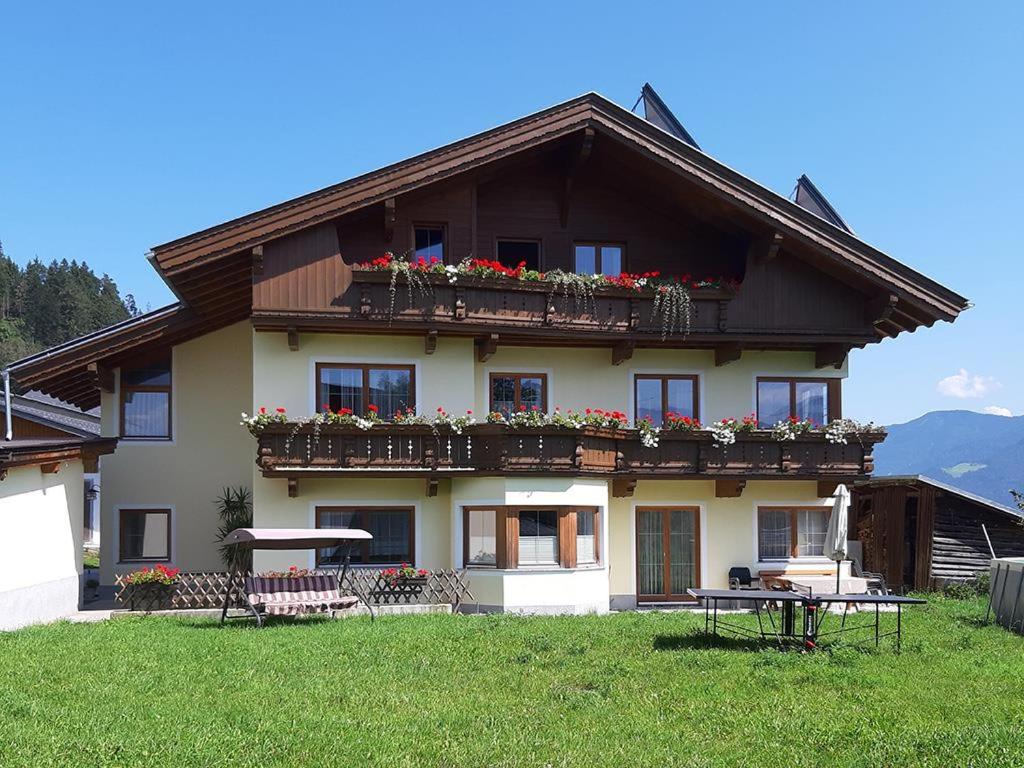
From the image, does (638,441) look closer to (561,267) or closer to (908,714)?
(561,267)

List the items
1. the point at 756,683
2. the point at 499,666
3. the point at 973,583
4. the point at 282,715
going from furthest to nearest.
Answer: the point at 973,583, the point at 499,666, the point at 756,683, the point at 282,715

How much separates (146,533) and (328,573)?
23.3 feet

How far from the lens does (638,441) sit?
72.7ft

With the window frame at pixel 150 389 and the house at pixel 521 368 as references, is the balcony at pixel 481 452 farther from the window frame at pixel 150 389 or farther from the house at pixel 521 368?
the window frame at pixel 150 389

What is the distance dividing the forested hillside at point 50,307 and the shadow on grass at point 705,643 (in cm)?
8902

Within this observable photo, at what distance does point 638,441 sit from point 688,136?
31.8 ft

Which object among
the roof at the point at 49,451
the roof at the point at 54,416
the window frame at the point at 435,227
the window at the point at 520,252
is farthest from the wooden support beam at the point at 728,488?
the roof at the point at 54,416

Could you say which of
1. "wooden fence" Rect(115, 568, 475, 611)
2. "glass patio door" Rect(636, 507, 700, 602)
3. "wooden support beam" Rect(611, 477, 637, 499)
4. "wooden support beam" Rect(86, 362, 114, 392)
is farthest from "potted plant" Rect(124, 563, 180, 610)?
"glass patio door" Rect(636, 507, 700, 602)

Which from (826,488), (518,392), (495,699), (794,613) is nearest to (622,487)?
(518,392)

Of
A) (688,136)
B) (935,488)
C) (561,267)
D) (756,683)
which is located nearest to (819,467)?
(935,488)

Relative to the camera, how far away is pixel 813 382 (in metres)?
24.3

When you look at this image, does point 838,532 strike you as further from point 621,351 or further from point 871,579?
point 621,351

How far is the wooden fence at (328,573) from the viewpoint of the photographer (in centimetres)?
2014

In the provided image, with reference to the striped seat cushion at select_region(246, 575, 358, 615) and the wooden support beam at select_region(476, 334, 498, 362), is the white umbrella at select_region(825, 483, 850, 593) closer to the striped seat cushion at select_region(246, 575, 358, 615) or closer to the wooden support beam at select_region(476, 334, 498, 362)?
the wooden support beam at select_region(476, 334, 498, 362)
